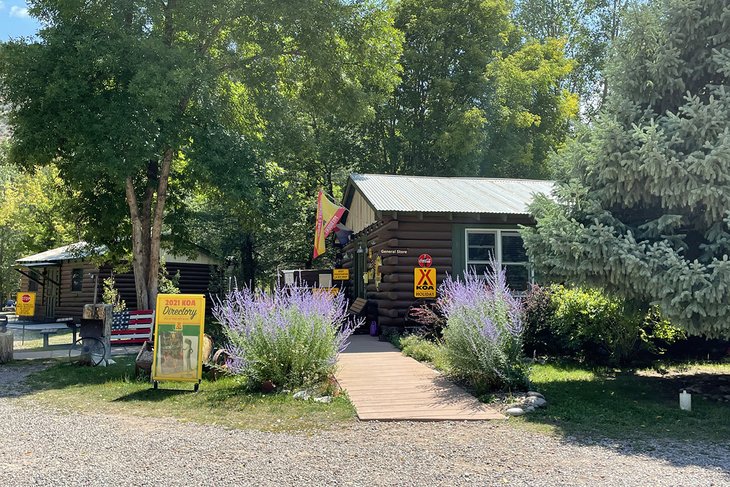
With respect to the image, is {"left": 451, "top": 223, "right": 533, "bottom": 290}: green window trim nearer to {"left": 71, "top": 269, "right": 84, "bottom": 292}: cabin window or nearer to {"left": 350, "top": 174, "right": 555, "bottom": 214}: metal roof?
{"left": 350, "top": 174, "right": 555, "bottom": 214}: metal roof

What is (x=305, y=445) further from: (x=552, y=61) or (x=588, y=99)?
(x=588, y=99)

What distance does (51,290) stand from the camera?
26688 millimetres

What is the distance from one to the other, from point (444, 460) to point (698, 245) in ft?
15.8

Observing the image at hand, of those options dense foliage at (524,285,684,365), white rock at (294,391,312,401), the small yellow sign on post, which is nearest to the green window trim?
dense foliage at (524,285,684,365)

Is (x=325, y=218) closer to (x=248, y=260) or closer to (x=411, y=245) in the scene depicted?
(x=411, y=245)

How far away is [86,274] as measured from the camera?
2355cm

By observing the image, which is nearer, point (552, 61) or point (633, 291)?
point (633, 291)

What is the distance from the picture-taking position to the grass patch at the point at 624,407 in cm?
629

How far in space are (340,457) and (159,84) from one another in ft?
32.6

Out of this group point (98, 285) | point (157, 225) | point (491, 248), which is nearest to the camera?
point (491, 248)

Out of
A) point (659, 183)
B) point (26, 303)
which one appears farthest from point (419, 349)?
point (26, 303)

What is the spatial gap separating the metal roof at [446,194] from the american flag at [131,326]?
241 inches

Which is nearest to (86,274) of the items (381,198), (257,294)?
(381,198)

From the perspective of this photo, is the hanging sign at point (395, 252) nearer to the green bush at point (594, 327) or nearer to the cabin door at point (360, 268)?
the cabin door at point (360, 268)
